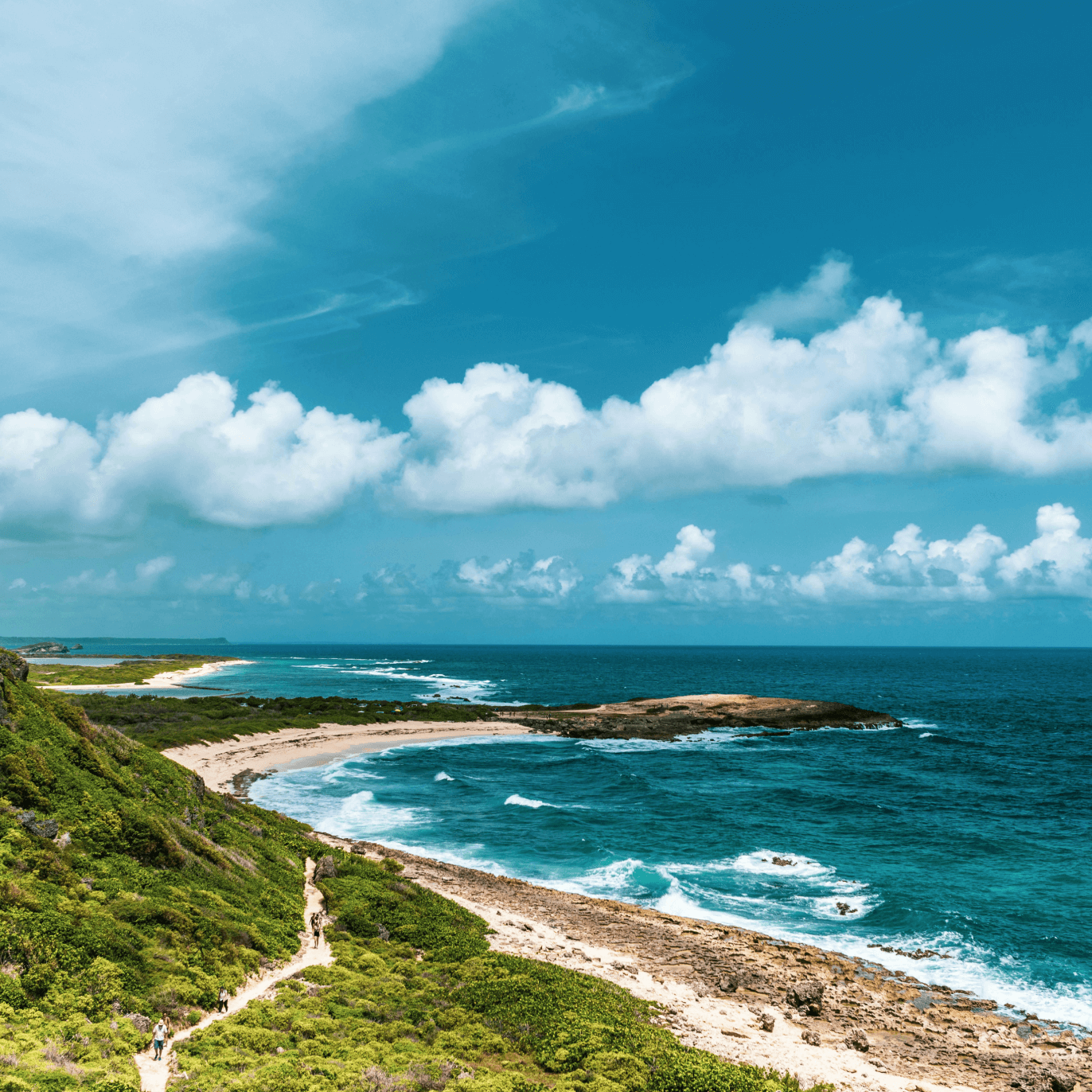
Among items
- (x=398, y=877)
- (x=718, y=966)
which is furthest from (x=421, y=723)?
(x=718, y=966)

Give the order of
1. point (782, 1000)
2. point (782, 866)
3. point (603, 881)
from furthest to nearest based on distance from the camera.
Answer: point (782, 866)
point (603, 881)
point (782, 1000)

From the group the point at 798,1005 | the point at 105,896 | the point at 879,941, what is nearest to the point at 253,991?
the point at 105,896

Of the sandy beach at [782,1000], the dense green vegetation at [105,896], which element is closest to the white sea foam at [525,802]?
the sandy beach at [782,1000]

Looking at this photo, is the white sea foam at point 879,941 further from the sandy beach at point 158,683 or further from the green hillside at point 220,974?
the sandy beach at point 158,683

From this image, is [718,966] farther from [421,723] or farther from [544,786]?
[421,723]

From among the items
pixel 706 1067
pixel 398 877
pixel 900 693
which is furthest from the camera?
pixel 900 693

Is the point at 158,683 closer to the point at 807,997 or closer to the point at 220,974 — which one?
the point at 220,974
